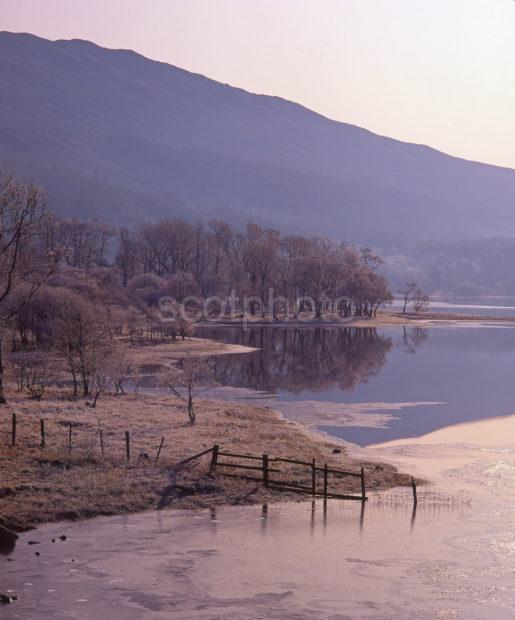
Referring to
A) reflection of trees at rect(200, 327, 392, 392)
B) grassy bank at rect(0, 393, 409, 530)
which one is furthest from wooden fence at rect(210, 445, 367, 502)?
reflection of trees at rect(200, 327, 392, 392)

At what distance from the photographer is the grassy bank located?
26.7 m

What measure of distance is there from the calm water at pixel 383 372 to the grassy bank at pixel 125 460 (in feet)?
21.3

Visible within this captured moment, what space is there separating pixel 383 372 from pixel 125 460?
45637 millimetres

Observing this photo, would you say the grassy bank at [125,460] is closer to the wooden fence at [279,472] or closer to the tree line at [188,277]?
the wooden fence at [279,472]

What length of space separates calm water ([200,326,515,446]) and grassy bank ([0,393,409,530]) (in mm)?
6489

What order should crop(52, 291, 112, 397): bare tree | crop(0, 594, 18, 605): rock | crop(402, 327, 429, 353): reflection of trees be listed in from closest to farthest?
crop(0, 594, 18, 605): rock < crop(52, 291, 112, 397): bare tree < crop(402, 327, 429, 353): reflection of trees

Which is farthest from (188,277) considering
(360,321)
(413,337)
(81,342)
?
(81,342)

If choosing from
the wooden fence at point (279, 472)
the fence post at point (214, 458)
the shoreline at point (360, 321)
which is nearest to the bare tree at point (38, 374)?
the fence post at point (214, 458)

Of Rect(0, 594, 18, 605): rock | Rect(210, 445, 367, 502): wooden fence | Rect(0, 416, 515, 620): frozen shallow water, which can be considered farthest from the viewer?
Rect(210, 445, 367, 502): wooden fence

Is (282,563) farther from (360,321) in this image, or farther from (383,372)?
(360,321)

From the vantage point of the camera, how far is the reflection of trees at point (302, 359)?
6612 centimetres

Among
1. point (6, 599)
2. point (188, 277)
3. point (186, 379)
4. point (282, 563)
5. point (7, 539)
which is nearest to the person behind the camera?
point (6, 599)

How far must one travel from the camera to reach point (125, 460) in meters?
31.0

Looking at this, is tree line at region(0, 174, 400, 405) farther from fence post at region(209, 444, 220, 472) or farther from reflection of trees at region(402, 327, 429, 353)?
fence post at region(209, 444, 220, 472)
